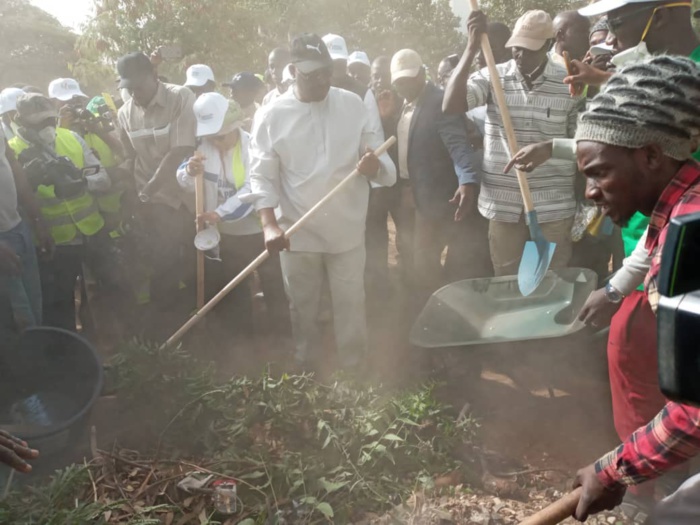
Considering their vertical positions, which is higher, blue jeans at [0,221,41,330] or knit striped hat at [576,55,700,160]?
knit striped hat at [576,55,700,160]

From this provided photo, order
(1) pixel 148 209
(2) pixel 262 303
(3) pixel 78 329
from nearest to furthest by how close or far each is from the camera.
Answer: (1) pixel 148 209
(3) pixel 78 329
(2) pixel 262 303

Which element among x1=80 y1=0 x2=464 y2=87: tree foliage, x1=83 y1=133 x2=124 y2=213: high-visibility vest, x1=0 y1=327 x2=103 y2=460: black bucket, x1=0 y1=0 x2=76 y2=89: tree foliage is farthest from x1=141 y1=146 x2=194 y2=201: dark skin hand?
x1=0 y1=0 x2=76 y2=89: tree foliage

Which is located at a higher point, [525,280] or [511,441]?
[525,280]

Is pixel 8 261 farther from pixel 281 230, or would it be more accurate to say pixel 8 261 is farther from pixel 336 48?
pixel 336 48

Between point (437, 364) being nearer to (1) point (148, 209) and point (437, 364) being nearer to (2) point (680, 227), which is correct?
(1) point (148, 209)

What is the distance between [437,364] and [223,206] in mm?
1923

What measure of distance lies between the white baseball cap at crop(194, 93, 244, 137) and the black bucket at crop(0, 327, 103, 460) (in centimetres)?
180

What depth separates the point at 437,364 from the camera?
3875 millimetres

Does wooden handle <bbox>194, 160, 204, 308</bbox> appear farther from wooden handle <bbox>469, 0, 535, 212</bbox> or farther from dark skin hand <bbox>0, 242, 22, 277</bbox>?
wooden handle <bbox>469, 0, 535, 212</bbox>

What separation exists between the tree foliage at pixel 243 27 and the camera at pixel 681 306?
15.2 metres

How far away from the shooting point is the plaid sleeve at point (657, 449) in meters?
1.52

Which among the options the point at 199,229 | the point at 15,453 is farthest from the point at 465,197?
the point at 15,453

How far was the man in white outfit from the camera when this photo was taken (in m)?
3.64

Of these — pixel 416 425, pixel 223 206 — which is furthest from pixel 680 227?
pixel 223 206
